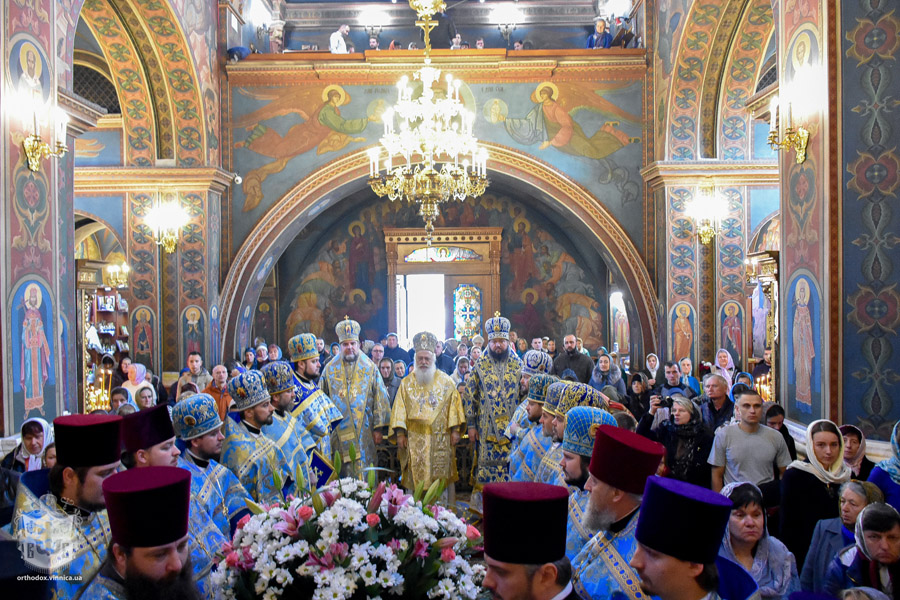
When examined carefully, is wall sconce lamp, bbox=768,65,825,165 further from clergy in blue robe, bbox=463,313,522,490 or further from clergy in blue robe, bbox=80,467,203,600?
clergy in blue robe, bbox=80,467,203,600

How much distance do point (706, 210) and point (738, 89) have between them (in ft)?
6.23

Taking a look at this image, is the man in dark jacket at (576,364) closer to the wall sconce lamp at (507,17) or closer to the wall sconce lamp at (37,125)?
the wall sconce lamp at (37,125)

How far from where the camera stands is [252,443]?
452 cm

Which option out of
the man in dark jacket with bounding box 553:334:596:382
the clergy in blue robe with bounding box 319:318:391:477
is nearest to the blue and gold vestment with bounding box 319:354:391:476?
the clergy in blue robe with bounding box 319:318:391:477

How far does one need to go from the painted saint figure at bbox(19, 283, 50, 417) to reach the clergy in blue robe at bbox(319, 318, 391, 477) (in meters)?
2.38

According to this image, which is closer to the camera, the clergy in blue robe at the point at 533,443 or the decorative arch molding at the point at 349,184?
the clergy in blue robe at the point at 533,443

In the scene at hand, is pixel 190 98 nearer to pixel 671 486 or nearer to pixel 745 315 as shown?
pixel 745 315

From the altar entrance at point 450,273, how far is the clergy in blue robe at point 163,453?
14.5 m

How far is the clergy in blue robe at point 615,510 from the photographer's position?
2727mm

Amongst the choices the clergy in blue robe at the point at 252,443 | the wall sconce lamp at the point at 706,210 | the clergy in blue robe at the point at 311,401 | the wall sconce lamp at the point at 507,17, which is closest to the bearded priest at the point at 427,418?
the clergy in blue robe at the point at 311,401

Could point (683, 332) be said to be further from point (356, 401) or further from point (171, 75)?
point (171, 75)

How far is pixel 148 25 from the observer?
11391mm

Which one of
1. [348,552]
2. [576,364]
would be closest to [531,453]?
[348,552]

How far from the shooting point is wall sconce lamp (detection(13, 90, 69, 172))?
634 centimetres
